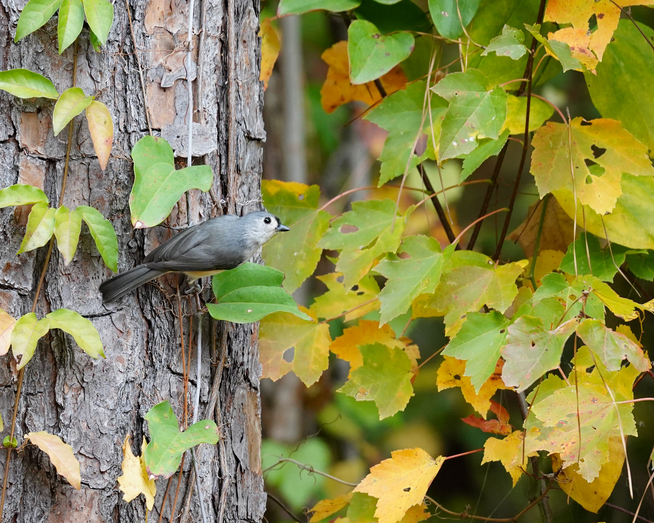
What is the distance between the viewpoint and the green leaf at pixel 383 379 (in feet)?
4.81

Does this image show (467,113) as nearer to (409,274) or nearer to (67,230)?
(409,274)

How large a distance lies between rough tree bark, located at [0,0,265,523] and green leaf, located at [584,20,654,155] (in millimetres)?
954

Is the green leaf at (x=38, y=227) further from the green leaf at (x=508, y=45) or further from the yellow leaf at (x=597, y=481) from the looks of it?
the yellow leaf at (x=597, y=481)

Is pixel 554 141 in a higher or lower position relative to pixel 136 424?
higher

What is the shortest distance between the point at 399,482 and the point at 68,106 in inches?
42.5

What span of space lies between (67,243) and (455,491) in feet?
8.94

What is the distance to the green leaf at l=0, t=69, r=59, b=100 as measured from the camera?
3.81 feet

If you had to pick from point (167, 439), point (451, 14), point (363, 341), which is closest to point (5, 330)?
point (167, 439)

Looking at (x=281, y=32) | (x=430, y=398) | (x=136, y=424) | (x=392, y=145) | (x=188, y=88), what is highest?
(x=281, y=32)

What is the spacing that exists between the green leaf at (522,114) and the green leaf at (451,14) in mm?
211

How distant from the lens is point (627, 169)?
1.29 m

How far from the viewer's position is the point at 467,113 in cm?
126

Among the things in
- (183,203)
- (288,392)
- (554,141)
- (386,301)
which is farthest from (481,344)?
(288,392)

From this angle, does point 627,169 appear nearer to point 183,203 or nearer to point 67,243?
point 183,203
